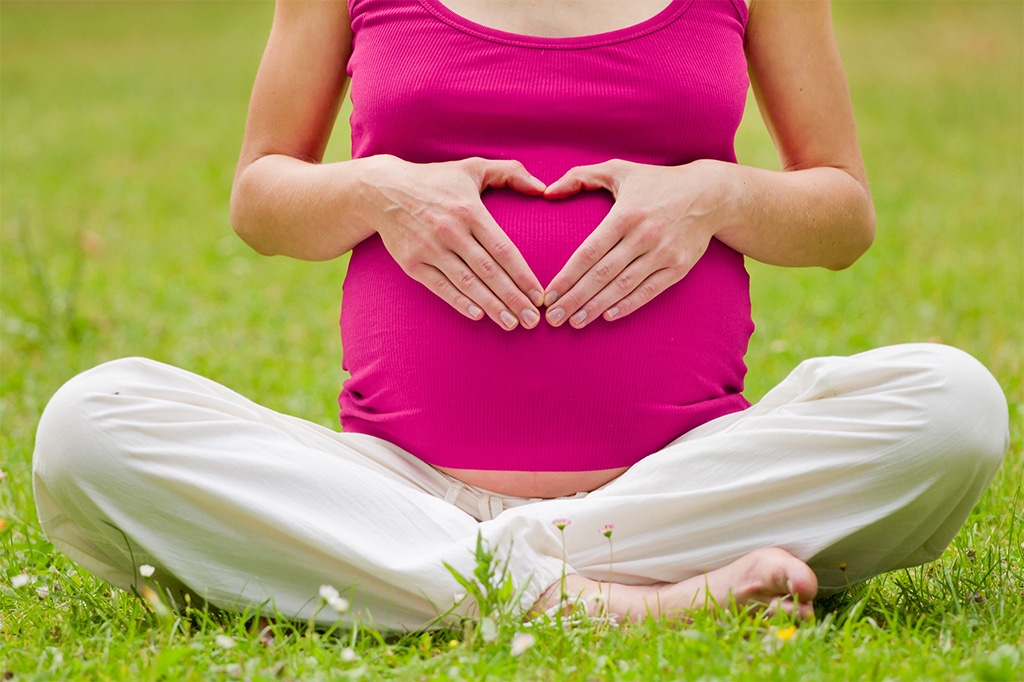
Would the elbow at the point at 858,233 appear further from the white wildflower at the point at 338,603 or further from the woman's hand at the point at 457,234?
the white wildflower at the point at 338,603

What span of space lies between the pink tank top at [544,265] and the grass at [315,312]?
407mm

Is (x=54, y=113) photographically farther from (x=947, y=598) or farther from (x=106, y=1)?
(x=947, y=598)

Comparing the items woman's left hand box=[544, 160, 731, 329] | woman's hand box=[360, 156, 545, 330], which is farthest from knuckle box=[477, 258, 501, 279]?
woman's left hand box=[544, 160, 731, 329]

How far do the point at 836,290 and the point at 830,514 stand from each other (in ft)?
10.7

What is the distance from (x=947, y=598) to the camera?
212 centimetres

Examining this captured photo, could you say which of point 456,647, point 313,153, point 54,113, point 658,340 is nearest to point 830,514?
point 658,340

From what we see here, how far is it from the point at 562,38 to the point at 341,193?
20.6 inches

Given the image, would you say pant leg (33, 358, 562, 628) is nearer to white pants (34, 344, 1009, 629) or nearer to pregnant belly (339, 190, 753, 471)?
white pants (34, 344, 1009, 629)

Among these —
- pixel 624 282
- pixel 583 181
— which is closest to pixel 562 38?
pixel 583 181

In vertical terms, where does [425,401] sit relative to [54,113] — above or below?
below

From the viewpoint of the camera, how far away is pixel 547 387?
213 cm

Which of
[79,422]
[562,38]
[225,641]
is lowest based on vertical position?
[225,641]

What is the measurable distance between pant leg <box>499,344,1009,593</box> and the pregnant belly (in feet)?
0.36

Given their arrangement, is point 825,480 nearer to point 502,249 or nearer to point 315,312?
point 502,249
